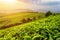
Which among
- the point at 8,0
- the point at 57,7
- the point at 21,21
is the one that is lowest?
the point at 21,21

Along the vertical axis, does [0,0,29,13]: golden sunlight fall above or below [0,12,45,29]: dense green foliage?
above

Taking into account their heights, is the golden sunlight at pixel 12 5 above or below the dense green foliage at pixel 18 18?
above

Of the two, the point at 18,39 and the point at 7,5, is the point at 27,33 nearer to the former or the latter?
the point at 18,39

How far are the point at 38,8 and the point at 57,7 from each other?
2.29 feet

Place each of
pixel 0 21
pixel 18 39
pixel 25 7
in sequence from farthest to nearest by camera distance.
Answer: pixel 25 7
pixel 0 21
pixel 18 39

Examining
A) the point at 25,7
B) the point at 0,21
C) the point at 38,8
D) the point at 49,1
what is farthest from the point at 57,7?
the point at 0,21

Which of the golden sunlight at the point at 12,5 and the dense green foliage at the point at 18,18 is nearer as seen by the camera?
the dense green foliage at the point at 18,18

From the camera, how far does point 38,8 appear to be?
4.81 meters

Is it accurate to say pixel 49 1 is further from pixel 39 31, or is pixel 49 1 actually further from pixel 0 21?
pixel 39 31

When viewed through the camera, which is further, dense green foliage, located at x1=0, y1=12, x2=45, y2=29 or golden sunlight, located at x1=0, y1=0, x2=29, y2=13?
golden sunlight, located at x1=0, y1=0, x2=29, y2=13

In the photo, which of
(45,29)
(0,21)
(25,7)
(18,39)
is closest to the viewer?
(18,39)

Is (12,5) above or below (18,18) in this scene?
above

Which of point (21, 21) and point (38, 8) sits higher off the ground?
point (38, 8)

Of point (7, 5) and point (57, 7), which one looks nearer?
point (7, 5)
